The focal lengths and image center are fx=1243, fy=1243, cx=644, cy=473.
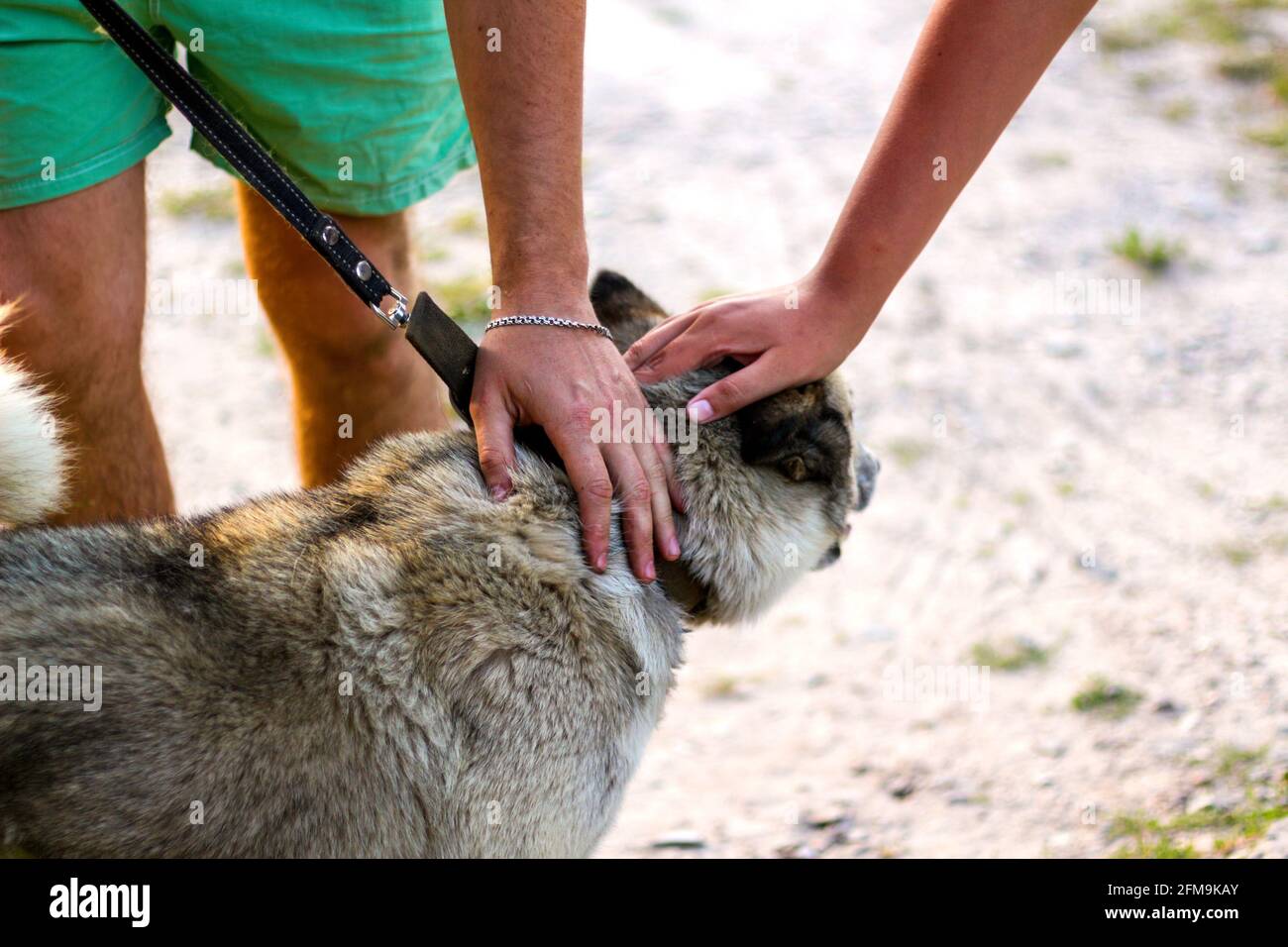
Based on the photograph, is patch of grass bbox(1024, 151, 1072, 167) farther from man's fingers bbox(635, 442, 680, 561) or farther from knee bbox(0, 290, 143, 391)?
knee bbox(0, 290, 143, 391)

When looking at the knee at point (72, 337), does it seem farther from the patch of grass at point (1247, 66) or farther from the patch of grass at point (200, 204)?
the patch of grass at point (1247, 66)

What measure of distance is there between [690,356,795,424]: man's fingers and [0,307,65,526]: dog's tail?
135 cm

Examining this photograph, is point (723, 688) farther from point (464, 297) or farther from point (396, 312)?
point (464, 297)

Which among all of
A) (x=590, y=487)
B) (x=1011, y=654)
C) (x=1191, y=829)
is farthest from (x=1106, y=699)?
(x=590, y=487)

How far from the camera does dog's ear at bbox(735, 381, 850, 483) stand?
2836mm

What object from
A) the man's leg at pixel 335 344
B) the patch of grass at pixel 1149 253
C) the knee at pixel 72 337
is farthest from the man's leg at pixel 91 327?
the patch of grass at pixel 1149 253

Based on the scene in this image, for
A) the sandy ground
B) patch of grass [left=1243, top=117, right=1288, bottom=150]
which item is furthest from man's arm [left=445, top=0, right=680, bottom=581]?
patch of grass [left=1243, top=117, right=1288, bottom=150]

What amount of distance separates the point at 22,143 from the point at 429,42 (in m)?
1.04

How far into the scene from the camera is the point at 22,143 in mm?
2809

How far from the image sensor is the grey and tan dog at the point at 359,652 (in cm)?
217

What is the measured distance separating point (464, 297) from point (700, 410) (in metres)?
3.52

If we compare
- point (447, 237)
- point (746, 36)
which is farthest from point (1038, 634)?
point (746, 36)

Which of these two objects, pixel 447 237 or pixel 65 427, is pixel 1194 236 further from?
pixel 65 427

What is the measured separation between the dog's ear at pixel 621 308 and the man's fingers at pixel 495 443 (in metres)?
0.60
